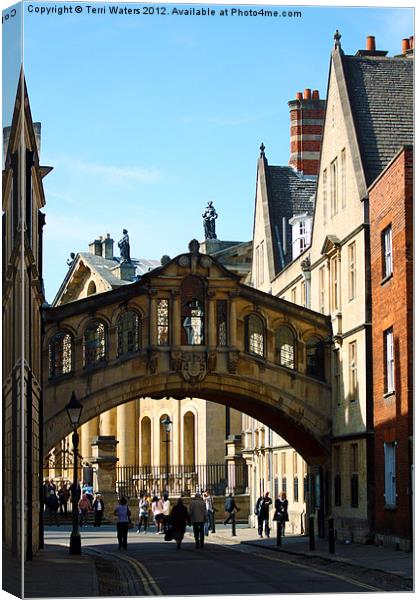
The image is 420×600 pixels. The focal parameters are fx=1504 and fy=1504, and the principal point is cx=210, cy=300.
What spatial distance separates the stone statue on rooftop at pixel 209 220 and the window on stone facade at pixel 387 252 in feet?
14.7

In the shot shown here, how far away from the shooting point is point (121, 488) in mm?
59500

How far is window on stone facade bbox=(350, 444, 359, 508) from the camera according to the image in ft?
127

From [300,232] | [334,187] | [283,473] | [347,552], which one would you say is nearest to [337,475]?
[347,552]

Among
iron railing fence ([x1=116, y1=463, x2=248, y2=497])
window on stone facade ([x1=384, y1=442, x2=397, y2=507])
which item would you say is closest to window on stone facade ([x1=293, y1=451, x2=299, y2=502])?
window on stone facade ([x1=384, y1=442, x2=397, y2=507])

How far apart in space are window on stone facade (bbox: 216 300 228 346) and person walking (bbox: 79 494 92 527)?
48.4 feet

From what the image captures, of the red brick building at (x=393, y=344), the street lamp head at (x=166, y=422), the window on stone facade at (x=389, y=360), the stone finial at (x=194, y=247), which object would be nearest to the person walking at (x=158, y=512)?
the street lamp head at (x=166, y=422)

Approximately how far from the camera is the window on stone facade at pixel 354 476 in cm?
3859

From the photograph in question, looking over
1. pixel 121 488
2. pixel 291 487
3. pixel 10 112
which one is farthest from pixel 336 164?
pixel 121 488

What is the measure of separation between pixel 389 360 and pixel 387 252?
2517mm

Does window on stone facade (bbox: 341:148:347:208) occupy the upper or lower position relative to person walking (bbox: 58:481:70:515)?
upper

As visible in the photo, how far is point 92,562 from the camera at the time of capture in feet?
102

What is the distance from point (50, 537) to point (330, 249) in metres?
13.4

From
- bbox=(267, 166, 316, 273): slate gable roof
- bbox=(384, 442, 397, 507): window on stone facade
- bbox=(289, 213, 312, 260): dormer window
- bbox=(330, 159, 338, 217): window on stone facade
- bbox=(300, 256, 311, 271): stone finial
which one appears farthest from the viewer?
bbox=(267, 166, 316, 273): slate gable roof

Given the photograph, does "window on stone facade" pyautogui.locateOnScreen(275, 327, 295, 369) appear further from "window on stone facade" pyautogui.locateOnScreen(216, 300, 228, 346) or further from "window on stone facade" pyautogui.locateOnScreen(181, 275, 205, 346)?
"window on stone facade" pyautogui.locateOnScreen(181, 275, 205, 346)
